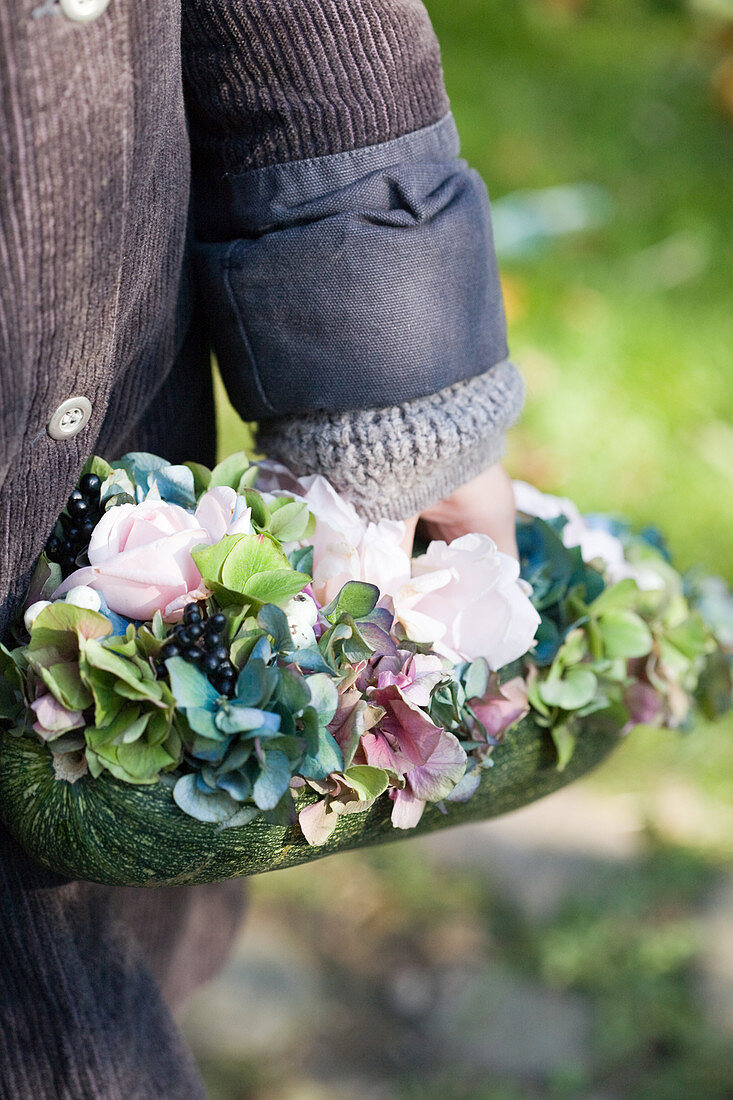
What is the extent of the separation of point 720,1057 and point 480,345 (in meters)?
Answer: 1.57

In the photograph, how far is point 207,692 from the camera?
83 centimetres

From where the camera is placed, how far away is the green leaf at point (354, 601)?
2.97 ft

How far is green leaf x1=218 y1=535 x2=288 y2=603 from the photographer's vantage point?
858mm

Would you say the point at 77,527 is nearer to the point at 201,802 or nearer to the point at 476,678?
the point at 201,802

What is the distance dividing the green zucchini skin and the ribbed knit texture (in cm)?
56

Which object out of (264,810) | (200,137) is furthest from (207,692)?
(200,137)

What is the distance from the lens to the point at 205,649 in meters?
0.84

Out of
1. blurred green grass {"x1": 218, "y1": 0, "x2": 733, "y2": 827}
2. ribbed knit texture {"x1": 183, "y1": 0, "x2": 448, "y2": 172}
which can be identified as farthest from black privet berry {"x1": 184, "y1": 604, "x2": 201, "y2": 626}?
blurred green grass {"x1": 218, "y1": 0, "x2": 733, "y2": 827}

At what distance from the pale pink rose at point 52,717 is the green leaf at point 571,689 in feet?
1.64

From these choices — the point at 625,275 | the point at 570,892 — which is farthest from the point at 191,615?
the point at 625,275

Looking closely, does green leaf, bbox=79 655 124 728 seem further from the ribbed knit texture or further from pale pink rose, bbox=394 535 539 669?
the ribbed knit texture

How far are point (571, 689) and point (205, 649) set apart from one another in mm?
449

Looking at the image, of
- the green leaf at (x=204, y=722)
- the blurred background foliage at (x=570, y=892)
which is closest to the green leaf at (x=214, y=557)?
the green leaf at (x=204, y=722)

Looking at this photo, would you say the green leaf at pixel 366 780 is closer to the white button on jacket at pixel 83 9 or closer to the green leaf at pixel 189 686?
the green leaf at pixel 189 686
